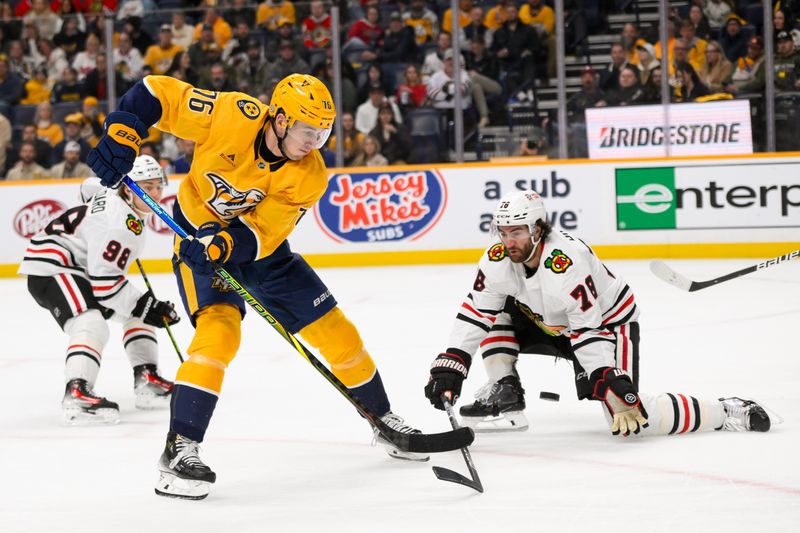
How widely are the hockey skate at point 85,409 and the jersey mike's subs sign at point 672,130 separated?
17.6ft

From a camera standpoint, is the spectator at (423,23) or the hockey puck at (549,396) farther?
the spectator at (423,23)

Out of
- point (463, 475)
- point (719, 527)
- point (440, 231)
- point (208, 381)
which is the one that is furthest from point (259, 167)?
point (440, 231)

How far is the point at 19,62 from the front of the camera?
374 inches

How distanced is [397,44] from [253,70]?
121 centimetres

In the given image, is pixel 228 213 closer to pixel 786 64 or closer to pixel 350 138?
pixel 350 138

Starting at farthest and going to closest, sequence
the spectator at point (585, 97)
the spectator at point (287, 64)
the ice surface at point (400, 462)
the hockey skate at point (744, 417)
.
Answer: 1. the spectator at point (287, 64)
2. the spectator at point (585, 97)
3. the hockey skate at point (744, 417)
4. the ice surface at point (400, 462)

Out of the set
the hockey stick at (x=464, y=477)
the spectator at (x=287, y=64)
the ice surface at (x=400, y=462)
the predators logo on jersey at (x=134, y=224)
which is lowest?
the ice surface at (x=400, y=462)

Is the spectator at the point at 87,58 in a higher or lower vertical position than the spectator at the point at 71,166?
higher

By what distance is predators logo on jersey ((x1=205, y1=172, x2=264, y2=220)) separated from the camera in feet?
10.7

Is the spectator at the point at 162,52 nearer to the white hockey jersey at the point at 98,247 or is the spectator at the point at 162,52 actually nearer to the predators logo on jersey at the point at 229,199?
the white hockey jersey at the point at 98,247

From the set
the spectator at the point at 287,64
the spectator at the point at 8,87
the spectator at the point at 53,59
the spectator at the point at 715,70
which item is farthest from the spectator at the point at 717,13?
the spectator at the point at 8,87

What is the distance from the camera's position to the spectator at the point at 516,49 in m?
8.77

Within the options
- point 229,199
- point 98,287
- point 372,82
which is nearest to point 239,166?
point 229,199

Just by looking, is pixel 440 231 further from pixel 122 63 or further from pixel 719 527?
pixel 719 527
